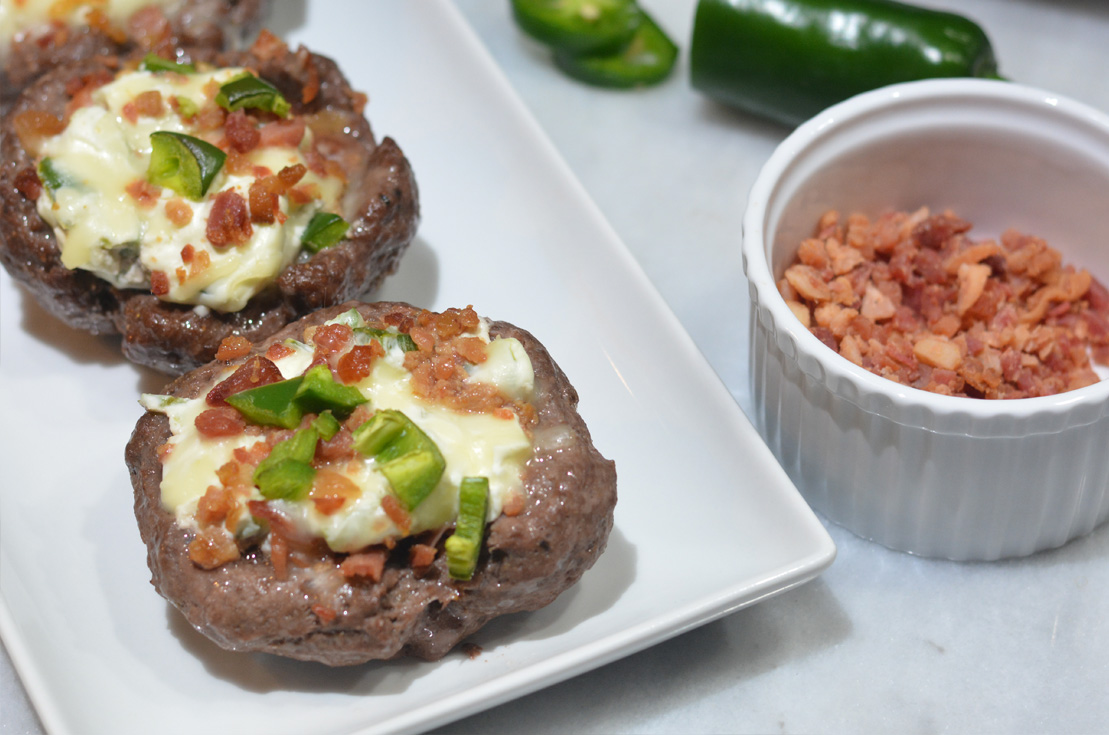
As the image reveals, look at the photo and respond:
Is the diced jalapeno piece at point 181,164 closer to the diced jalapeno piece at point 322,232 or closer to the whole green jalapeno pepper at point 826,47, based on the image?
the diced jalapeno piece at point 322,232

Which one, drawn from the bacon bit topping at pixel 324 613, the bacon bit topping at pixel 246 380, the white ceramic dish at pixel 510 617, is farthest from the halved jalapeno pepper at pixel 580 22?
the bacon bit topping at pixel 324 613

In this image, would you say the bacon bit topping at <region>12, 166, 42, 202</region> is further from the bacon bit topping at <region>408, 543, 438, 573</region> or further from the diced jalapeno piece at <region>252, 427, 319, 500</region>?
the bacon bit topping at <region>408, 543, 438, 573</region>

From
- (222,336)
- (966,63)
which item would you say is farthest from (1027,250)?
(222,336)

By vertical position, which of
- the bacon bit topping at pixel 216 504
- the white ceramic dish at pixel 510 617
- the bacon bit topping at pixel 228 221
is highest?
the bacon bit topping at pixel 228 221

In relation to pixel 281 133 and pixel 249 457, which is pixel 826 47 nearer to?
pixel 281 133

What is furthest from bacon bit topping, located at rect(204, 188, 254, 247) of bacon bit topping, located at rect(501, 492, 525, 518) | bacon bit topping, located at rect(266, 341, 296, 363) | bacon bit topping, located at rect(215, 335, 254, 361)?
bacon bit topping, located at rect(501, 492, 525, 518)
